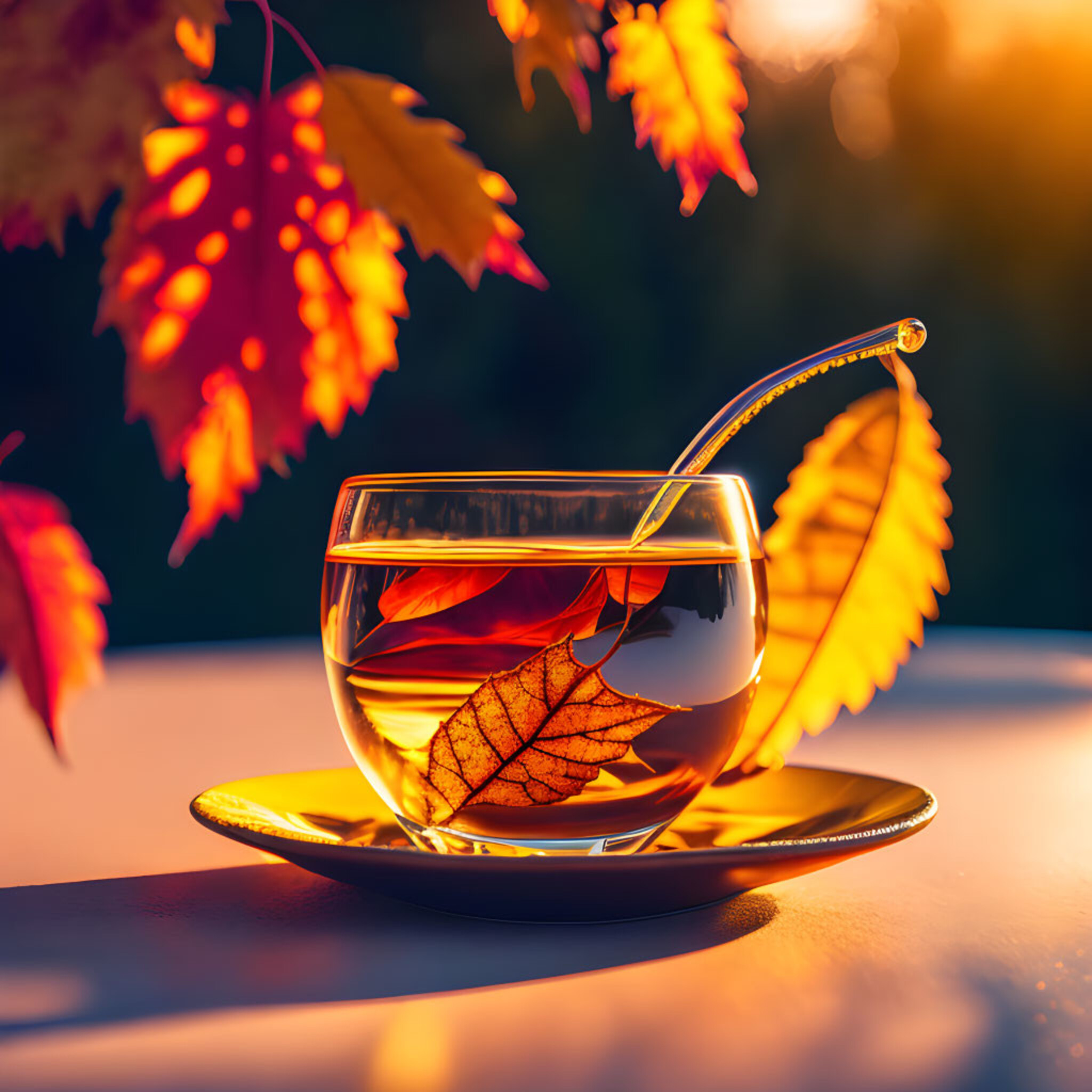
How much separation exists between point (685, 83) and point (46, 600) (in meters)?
0.37

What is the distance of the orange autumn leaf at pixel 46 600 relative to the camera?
1.22ft

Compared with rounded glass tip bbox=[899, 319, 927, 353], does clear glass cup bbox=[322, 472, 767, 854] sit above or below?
below

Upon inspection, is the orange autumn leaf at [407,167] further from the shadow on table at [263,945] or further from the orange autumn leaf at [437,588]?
the shadow on table at [263,945]

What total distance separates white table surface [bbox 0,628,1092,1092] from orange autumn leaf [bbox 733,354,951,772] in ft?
0.23

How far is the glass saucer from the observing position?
33 cm

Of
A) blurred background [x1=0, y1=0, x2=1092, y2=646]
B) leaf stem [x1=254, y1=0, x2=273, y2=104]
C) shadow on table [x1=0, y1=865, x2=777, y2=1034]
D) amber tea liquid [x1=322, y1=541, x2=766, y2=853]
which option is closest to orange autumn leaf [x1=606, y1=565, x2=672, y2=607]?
amber tea liquid [x1=322, y1=541, x2=766, y2=853]

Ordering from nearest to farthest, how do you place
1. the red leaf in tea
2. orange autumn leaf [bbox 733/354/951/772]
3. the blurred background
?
1. the red leaf in tea
2. orange autumn leaf [bbox 733/354/951/772]
3. the blurred background

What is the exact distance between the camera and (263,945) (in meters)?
0.36

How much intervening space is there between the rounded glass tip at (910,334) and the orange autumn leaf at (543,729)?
184mm

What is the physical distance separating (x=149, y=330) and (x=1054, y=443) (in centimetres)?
177

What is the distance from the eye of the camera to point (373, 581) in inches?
16.4

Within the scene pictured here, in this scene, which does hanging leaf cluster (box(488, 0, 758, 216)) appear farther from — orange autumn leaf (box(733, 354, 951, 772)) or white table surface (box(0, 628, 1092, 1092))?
white table surface (box(0, 628, 1092, 1092))

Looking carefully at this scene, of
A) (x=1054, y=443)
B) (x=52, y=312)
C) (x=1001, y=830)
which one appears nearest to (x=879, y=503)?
(x=1001, y=830)

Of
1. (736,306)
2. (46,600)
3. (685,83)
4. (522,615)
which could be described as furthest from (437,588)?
(736,306)
